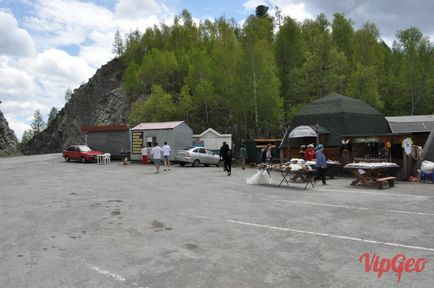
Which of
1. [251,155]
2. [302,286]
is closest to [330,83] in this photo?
[251,155]

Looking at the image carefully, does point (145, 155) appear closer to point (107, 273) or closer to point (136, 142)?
point (136, 142)

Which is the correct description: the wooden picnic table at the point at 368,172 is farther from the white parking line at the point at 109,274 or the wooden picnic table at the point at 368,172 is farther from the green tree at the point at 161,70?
the green tree at the point at 161,70

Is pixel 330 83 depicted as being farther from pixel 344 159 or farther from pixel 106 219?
pixel 106 219

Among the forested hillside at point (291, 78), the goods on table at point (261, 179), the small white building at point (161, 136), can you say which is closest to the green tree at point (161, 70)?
the forested hillside at point (291, 78)

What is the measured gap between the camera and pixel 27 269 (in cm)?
570

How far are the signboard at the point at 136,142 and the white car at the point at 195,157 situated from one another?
5405 millimetres

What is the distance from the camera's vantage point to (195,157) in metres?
28.9

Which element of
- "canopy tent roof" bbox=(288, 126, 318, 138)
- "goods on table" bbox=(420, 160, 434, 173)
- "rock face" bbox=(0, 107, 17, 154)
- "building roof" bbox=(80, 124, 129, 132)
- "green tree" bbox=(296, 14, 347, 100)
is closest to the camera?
"goods on table" bbox=(420, 160, 434, 173)

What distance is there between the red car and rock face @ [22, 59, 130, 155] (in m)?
48.8

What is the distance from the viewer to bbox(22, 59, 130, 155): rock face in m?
87.6

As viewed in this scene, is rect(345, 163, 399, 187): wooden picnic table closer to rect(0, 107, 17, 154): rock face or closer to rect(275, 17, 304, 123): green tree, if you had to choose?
rect(275, 17, 304, 123): green tree

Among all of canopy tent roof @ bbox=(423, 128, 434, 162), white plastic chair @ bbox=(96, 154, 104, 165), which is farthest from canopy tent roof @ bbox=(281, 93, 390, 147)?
white plastic chair @ bbox=(96, 154, 104, 165)

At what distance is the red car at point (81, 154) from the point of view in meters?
33.4

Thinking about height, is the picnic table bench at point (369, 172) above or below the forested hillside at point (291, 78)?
below
